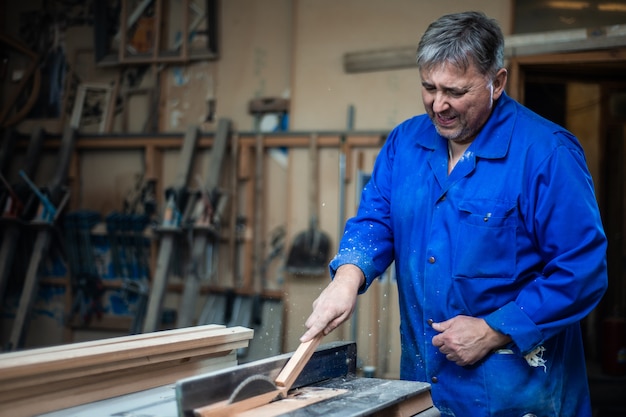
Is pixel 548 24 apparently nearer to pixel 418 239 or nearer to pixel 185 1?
pixel 185 1

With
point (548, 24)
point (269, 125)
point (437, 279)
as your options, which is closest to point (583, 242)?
point (437, 279)

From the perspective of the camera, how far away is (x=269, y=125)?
18.9 ft

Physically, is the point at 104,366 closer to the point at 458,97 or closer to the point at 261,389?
the point at 261,389

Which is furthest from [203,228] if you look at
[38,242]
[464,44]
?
[464,44]

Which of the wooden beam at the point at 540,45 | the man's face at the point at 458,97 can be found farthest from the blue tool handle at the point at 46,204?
the man's face at the point at 458,97

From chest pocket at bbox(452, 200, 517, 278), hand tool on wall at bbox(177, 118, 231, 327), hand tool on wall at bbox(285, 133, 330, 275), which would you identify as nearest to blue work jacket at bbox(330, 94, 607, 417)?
chest pocket at bbox(452, 200, 517, 278)

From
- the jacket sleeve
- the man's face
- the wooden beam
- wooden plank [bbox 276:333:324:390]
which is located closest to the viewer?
wooden plank [bbox 276:333:324:390]

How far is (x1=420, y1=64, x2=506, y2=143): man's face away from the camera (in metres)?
2.19

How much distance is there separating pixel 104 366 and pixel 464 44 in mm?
1251

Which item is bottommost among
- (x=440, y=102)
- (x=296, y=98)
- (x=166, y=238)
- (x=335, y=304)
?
(x=335, y=304)

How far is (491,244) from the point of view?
223cm

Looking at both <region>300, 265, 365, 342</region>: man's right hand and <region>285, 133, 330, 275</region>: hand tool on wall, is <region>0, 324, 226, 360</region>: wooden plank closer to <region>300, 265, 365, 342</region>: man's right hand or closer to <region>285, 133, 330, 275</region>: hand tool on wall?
<region>300, 265, 365, 342</region>: man's right hand

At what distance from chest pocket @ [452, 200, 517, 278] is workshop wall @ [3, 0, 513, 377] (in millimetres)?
2768

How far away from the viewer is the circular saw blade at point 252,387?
1.73 metres
